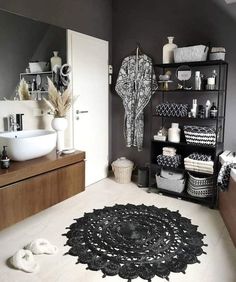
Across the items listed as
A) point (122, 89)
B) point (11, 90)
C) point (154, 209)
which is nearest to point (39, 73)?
point (11, 90)

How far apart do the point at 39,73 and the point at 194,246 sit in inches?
91.3

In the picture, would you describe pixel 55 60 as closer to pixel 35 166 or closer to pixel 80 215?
pixel 35 166

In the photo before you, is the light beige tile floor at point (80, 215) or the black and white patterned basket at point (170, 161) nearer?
the light beige tile floor at point (80, 215)

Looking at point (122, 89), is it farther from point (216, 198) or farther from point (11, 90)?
point (216, 198)

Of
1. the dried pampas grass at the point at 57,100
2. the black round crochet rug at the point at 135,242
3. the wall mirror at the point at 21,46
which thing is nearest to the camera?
the black round crochet rug at the point at 135,242

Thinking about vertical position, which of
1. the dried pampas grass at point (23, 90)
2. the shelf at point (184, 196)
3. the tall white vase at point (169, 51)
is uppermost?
the tall white vase at point (169, 51)

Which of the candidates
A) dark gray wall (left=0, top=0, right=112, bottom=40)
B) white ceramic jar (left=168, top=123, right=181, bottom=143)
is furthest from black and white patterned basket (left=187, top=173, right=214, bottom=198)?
dark gray wall (left=0, top=0, right=112, bottom=40)

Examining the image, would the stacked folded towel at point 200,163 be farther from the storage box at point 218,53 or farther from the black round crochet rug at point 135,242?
the storage box at point 218,53

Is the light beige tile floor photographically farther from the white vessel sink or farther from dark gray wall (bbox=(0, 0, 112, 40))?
dark gray wall (bbox=(0, 0, 112, 40))

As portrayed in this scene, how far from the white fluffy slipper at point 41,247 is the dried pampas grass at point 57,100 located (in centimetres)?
126

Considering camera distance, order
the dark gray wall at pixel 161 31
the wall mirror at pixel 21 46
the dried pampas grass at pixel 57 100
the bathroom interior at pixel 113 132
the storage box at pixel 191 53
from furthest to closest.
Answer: the dark gray wall at pixel 161 31, the storage box at pixel 191 53, the dried pampas grass at pixel 57 100, the wall mirror at pixel 21 46, the bathroom interior at pixel 113 132

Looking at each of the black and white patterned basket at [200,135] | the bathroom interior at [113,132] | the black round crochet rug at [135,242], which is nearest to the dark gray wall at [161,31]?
the bathroom interior at [113,132]

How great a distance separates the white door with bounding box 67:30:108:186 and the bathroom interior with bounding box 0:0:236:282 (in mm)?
17

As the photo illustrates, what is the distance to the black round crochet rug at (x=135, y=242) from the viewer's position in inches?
79.9
